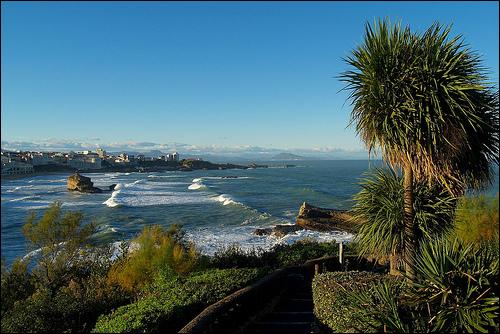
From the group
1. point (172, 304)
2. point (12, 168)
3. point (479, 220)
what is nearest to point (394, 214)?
point (172, 304)

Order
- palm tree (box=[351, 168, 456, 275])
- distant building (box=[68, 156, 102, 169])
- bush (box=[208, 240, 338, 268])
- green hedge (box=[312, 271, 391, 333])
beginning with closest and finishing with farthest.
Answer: green hedge (box=[312, 271, 391, 333]) < palm tree (box=[351, 168, 456, 275]) < bush (box=[208, 240, 338, 268]) < distant building (box=[68, 156, 102, 169])

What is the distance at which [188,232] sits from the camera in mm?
35062

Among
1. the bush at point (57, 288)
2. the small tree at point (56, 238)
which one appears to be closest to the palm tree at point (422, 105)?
the bush at point (57, 288)

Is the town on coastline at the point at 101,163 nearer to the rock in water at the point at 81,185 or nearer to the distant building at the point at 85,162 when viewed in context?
the distant building at the point at 85,162

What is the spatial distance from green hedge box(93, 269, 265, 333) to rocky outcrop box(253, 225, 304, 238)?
24.0 meters

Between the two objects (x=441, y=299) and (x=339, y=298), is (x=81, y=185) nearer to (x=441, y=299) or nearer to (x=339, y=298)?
(x=339, y=298)

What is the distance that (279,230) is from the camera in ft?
115

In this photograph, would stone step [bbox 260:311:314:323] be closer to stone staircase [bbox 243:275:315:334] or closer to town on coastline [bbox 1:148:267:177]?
stone staircase [bbox 243:275:315:334]

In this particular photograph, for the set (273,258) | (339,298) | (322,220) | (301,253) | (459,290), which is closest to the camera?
(459,290)

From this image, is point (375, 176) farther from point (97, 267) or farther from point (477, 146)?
point (97, 267)

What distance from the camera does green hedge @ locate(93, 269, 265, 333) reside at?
225 inches

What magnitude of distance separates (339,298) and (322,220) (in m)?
31.7

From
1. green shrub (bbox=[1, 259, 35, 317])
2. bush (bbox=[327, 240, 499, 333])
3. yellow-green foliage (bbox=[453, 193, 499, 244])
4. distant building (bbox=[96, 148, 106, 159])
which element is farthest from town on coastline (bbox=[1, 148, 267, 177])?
bush (bbox=[327, 240, 499, 333])

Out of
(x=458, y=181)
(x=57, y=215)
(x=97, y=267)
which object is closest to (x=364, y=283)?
(x=458, y=181)
